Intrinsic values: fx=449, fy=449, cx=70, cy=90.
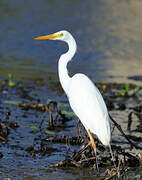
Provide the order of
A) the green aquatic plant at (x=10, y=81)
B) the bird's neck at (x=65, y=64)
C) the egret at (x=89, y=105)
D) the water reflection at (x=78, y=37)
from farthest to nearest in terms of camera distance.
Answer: the water reflection at (x=78, y=37) → the green aquatic plant at (x=10, y=81) → the bird's neck at (x=65, y=64) → the egret at (x=89, y=105)

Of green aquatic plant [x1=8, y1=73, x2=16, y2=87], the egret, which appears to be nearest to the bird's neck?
the egret

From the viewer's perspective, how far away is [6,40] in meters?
13.3

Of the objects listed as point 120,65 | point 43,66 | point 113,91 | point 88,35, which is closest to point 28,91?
point 113,91

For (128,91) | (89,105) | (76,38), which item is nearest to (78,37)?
(76,38)

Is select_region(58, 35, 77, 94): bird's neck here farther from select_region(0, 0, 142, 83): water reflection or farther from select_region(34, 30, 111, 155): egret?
select_region(0, 0, 142, 83): water reflection

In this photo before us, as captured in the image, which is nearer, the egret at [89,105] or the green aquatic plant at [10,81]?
the egret at [89,105]

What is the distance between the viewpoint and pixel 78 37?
14.1 m

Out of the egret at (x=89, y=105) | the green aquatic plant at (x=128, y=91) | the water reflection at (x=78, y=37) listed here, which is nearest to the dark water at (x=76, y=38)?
the water reflection at (x=78, y=37)

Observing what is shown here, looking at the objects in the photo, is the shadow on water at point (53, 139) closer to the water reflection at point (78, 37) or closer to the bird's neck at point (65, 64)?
the bird's neck at point (65, 64)

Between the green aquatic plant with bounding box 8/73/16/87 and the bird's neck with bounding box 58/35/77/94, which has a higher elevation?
the green aquatic plant with bounding box 8/73/16/87

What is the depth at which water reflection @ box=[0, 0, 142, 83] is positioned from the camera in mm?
11211

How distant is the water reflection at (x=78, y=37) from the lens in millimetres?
11211

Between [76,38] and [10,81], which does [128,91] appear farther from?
[76,38]

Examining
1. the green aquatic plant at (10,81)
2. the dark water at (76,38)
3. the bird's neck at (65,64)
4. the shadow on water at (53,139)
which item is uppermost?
the dark water at (76,38)
